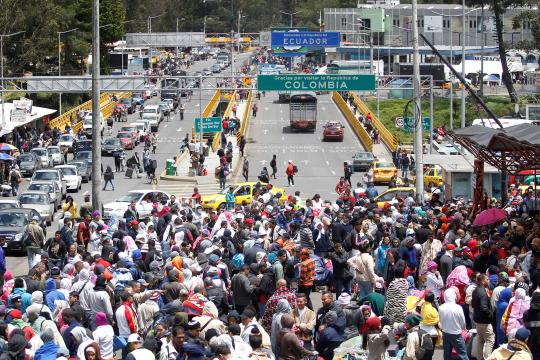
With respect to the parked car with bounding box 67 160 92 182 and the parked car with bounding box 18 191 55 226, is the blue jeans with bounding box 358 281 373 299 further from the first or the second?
→ the parked car with bounding box 67 160 92 182

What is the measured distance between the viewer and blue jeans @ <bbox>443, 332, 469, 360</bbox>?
19.4 m

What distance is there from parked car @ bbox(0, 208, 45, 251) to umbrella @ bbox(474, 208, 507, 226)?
13.0m

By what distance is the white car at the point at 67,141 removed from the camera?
73062 millimetres

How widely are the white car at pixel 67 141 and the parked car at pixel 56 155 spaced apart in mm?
4740

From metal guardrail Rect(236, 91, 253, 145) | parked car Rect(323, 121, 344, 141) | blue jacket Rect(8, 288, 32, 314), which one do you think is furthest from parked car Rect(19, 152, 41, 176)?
blue jacket Rect(8, 288, 32, 314)

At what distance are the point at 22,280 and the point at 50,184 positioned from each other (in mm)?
26294

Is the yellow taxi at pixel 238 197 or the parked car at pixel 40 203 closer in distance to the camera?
the yellow taxi at pixel 238 197

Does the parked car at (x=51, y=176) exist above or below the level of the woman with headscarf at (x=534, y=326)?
above

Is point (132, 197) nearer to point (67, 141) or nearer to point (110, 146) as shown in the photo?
point (110, 146)

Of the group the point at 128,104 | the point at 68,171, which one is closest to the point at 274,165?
the point at 68,171

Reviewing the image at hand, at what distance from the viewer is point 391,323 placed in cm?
2019

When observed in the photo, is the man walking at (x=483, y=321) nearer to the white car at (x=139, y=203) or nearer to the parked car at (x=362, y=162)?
the white car at (x=139, y=203)

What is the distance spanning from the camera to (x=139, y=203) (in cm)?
3938

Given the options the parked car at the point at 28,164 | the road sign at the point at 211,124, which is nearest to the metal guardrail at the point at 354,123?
the road sign at the point at 211,124
